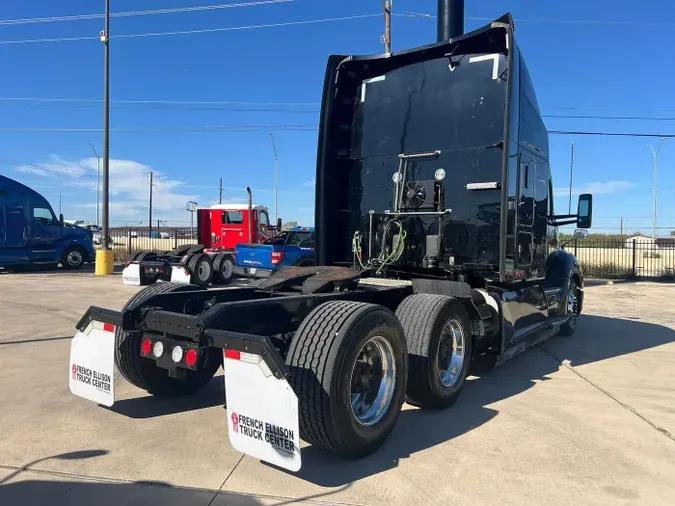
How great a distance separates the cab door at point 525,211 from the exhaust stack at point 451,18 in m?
2.75

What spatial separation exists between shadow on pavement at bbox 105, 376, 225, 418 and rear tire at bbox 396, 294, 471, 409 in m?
1.76

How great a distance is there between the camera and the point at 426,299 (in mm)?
4555

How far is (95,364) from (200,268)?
11074mm

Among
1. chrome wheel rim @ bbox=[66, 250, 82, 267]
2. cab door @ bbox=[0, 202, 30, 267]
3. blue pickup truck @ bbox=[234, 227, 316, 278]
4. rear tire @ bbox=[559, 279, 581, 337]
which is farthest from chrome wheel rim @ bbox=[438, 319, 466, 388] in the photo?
chrome wheel rim @ bbox=[66, 250, 82, 267]

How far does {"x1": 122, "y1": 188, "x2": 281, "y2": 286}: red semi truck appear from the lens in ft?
45.1

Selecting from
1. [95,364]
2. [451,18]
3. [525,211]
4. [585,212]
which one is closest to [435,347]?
[525,211]

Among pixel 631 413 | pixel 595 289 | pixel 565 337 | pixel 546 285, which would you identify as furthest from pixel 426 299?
pixel 595 289

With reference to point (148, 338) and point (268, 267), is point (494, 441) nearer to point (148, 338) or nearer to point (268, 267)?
point (148, 338)

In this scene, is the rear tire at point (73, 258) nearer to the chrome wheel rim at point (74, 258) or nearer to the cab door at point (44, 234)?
the chrome wheel rim at point (74, 258)

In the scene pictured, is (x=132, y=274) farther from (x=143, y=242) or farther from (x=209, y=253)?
(x=143, y=242)

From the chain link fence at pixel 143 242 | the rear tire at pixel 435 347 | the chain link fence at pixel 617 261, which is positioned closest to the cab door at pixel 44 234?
the chain link fence at pixel 143 242

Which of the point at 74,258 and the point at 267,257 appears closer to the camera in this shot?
the point at 267,257

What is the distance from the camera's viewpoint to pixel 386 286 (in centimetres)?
498

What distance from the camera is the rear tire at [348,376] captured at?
3.20 m
